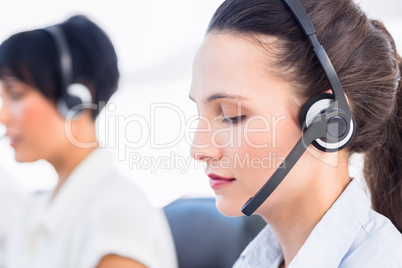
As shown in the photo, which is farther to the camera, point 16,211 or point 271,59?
point 16,211

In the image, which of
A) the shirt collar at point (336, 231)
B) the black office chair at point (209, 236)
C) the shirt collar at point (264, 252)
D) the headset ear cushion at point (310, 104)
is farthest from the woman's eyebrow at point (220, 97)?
the black office chair at point (209, 236)

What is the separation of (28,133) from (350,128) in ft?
3.13

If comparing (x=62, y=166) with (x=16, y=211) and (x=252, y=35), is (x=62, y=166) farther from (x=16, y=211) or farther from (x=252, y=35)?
(x=252, y=35)

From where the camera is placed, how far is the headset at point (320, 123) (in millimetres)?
830

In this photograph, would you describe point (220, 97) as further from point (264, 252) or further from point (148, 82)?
point (148, 82)

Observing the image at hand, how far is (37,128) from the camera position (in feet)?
4.54

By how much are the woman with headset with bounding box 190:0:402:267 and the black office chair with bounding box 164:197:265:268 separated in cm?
42

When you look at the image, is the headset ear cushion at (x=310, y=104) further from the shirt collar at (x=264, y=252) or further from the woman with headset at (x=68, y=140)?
the woman with headset at (x=68, y=140)

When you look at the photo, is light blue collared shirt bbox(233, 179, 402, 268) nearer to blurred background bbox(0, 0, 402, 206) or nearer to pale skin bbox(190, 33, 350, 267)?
pale skin bbox(190, 33, 350, 267)

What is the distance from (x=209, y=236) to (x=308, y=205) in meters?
0.49

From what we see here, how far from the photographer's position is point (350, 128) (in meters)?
0.84

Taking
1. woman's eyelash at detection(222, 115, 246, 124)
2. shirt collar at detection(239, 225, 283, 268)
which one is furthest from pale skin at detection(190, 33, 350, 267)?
shirt collar at detection(239, 225, 283, 268)

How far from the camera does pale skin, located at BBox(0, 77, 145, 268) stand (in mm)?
1357

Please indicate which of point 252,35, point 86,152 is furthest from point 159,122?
point 252,35
